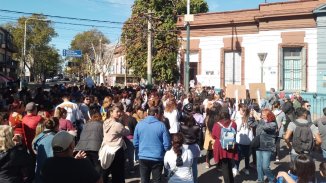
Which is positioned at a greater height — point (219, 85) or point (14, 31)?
point (14, 31)

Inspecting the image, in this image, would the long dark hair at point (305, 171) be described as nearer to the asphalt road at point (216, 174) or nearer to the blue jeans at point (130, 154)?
the asphalt road at point (216, 174)

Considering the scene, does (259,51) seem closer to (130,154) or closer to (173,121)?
(173,121)

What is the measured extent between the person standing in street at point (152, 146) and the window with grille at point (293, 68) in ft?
65.7

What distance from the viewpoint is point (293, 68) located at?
2539cm

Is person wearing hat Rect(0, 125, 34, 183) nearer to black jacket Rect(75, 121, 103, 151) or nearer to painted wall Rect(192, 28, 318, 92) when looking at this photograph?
black jacket Rect(75, 121, 103, 151)

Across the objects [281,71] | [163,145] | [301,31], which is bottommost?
[163,145]

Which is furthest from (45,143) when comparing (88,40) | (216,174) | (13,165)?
(88,40)

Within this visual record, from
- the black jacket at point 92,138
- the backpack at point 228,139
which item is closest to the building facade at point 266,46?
the backpack at point 228,139

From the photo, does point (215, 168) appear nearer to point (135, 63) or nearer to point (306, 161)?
point (306, 161)

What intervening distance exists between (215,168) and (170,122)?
1.72 metres

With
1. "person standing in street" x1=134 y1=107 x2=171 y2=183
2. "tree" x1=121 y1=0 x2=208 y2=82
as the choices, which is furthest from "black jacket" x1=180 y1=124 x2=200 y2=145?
"tree" x1=121 y1=0 x2=208 y2=82

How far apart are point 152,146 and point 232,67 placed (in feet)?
73.5

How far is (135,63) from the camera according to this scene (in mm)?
31922

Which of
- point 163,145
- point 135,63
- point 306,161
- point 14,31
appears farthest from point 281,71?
point 14,31
